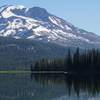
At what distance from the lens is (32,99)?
222ft

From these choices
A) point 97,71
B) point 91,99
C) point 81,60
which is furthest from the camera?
point 81,60

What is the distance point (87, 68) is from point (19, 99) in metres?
110

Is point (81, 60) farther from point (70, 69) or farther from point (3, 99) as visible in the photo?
point (3, 99)

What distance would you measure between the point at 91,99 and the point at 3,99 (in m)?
14.1

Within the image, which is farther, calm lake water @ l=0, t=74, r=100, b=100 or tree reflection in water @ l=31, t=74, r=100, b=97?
tree reflection in water @ l=31, t=74, r=100, b=97

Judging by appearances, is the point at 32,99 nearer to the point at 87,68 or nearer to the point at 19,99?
the point at 19,99

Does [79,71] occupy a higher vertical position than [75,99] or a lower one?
lower

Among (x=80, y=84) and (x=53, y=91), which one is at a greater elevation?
(x=53, y=91)

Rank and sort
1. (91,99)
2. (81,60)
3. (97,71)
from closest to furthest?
(91,99)
(97,71)
(81,60)

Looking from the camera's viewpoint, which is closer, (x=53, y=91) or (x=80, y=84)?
(x=53, y=91)

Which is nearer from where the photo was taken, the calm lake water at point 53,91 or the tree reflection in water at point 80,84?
the calm lake water at point 53,91

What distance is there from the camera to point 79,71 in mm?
177375

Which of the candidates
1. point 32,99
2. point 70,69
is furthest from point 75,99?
point 70,69

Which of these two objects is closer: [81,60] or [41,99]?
[41,99]
